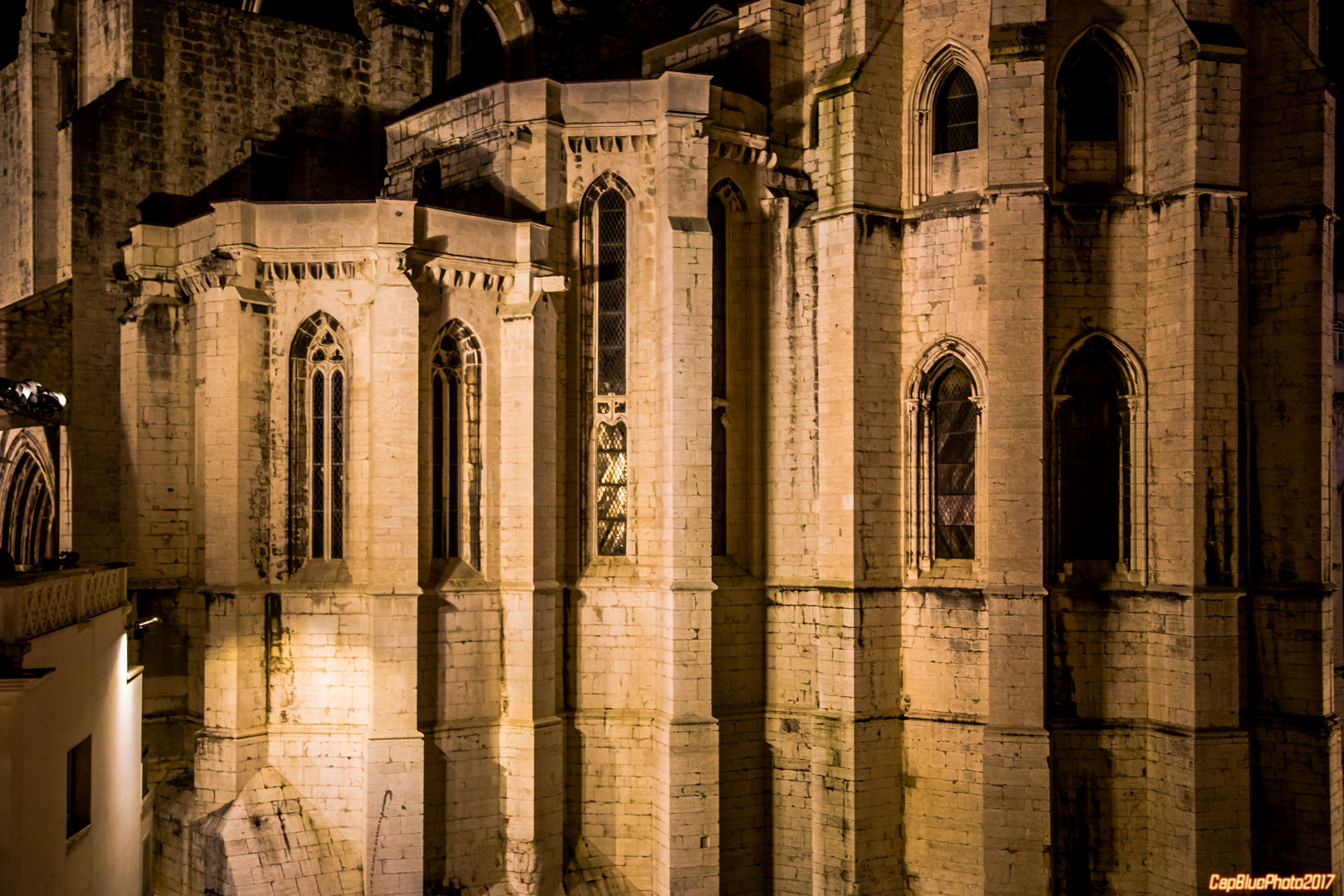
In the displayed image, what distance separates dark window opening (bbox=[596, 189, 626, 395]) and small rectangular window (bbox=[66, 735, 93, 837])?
831 centimetres

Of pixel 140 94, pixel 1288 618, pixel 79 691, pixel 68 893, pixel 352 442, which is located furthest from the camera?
pixel 140 94

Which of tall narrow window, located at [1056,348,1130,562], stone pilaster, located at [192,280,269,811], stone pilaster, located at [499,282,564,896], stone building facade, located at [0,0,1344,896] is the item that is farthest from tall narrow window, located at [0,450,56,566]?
tall narrow window, located at [1056,348,1130,562]

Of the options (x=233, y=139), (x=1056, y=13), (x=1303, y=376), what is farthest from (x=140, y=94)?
(x=1303, y=376)

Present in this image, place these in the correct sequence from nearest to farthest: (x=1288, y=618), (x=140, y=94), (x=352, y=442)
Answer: (x=352, y=442), (x=1288, y=618), (x=140, y=94)

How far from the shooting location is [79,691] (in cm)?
1138

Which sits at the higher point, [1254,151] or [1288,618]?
[1254,151]

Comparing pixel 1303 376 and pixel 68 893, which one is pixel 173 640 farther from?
pixel 1303 376

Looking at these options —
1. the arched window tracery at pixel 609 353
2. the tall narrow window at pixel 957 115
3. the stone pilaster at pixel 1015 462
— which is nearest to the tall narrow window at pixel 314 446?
the arched window tracery at pixel 609 353

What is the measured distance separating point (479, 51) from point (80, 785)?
1760 centimetres

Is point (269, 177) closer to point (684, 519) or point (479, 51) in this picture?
point (479, 51)

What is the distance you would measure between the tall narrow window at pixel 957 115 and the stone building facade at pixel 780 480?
5 cm

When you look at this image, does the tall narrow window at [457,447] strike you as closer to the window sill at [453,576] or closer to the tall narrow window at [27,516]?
the window sill at [453,576]

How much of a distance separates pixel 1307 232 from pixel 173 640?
18.6 metres

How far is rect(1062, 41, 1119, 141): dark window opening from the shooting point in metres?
16.5
